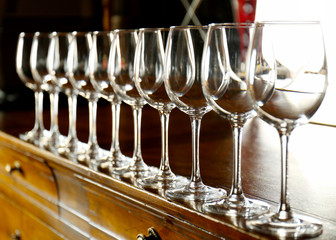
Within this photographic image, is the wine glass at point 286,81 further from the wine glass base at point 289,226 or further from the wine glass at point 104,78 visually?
the wine glass at point 104,78

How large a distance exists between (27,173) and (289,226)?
0.76 metres

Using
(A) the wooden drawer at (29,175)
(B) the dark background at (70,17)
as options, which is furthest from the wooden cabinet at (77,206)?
(B) the dark background at (70,17)

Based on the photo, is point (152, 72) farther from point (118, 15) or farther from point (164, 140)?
point (118, 15)

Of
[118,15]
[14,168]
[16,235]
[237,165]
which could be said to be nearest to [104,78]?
[237,165]

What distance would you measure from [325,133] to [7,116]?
87 centimetres

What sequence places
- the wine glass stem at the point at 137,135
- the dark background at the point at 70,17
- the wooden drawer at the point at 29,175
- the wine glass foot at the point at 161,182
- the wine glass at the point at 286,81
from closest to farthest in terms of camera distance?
the wine glass at the point at 286,81 → the wine glass foot at the point at 161,182 → the wine glass stem at the point at 137,135 → the wooden drawer at the point at 29,175 → the dark background at the point at 70,17

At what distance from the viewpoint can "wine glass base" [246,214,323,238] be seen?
1.58ft

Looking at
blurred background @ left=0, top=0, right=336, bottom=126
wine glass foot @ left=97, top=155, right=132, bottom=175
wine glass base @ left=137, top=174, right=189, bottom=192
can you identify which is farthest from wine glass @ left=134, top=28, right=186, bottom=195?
blurred background @ left=0, top=0, right=336, bottom=126

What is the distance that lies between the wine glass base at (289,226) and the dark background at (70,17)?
174cm

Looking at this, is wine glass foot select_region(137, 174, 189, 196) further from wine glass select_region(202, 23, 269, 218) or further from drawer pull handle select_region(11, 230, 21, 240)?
drawer pull handle select_region(11, 230, 21, 240)

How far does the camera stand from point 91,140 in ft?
3.06

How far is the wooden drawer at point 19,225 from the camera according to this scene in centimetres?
107

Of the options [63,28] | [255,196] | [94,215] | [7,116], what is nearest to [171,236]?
[255,196]

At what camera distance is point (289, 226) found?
1.63 ft
